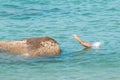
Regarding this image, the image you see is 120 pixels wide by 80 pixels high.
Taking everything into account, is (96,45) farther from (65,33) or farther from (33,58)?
(33,58)

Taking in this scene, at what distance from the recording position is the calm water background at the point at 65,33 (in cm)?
1572

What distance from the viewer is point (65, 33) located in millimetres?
21484

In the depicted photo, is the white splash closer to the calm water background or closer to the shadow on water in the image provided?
the calm water background

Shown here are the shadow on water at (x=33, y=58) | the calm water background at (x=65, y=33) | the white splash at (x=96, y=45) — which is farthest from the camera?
the white splash at (x=96, y=45)

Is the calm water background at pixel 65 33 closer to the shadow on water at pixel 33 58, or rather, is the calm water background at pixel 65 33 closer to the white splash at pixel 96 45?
the shadow on water at pixel 33 58

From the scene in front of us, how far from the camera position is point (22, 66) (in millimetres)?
16391

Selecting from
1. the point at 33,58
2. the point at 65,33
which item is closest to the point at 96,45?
the point at 65,33

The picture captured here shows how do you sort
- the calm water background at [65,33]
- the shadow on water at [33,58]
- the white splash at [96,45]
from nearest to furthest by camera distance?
1. the calm water background at [65,33]
2. the shadow on water at [33,58]
3. the white splash at [96,45]

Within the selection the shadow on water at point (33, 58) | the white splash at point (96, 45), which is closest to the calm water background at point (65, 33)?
the shadow on water at point (33, 58)

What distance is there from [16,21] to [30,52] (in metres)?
7.26

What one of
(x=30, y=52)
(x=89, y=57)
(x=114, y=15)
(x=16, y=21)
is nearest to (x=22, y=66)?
(x=30, y=52)

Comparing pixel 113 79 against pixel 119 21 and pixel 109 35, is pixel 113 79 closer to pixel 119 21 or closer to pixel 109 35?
pixel 109 35

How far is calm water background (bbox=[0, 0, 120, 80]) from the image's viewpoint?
15719 millimetres

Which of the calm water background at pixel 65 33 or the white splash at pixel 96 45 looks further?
the white splash at pixel 96 45
